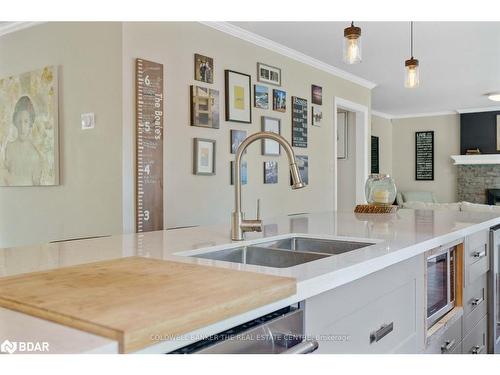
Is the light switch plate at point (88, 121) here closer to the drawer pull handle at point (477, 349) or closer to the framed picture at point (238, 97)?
the framed picture at point (238, 97)

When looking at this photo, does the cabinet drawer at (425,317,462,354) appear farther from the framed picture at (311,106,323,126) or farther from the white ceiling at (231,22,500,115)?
the framed picture at (311,106,323,126)

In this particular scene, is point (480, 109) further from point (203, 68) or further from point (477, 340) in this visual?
point (477, 340)

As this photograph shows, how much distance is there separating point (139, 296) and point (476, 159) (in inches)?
340

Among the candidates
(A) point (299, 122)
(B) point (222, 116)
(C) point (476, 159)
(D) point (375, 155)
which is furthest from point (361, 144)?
(C) point (476, 159)

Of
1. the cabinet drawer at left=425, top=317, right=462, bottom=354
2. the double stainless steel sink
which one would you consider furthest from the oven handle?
the cabinet drawer at left=425, top=317, right=462, bottom=354

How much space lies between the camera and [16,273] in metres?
1.09

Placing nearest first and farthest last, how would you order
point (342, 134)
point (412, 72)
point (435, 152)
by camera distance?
point (412, 72) < point (342, 134) < point (435, 152)

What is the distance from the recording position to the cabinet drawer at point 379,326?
3.85 feet

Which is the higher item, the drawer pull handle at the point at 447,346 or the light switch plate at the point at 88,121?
the light switch plate at the point at 88,121

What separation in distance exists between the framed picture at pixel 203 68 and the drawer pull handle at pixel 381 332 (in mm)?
2656

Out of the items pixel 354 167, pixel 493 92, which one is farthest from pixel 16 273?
pixel 493 92

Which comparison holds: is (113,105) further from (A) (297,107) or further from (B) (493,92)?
(B) (493,92)

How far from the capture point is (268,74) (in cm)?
438

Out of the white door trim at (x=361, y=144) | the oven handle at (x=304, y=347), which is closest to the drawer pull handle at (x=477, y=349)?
the oven handle at (x=304, y=347)
